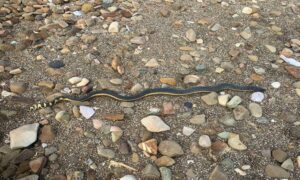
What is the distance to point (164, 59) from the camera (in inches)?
267

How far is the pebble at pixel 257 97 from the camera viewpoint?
5914 millimetres

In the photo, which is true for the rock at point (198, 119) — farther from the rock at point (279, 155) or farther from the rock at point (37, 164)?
the rock at point (37, 164)

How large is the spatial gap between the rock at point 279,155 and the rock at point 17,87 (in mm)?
3645

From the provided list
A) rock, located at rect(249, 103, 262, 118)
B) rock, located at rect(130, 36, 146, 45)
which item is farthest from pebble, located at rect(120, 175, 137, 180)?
rock, located at rect(130, 36, 146, 45)

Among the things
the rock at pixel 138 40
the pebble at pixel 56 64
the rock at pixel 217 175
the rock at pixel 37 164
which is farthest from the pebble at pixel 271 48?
the rock at pixel 37 164

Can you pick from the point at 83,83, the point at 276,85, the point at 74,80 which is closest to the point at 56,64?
the point at 74,80

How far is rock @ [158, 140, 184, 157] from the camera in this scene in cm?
500

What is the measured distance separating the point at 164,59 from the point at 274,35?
223cm

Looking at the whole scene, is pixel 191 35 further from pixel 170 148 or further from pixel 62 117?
pixel 62 117

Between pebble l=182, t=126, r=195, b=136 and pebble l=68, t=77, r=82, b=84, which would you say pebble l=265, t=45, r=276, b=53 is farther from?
pebble l=68, t=77, r=82, b=84

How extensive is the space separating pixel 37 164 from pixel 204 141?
210 centimetres

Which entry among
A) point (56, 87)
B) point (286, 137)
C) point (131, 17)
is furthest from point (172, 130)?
point (131, 17)

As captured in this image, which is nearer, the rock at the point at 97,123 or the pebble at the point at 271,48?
the rock at the point at 97,123

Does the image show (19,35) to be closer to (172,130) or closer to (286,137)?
(172,130)
